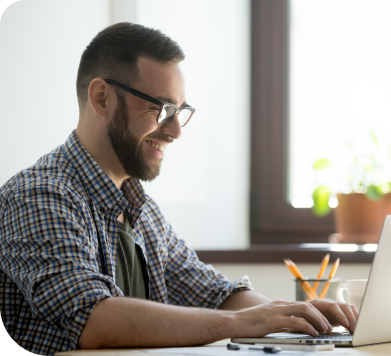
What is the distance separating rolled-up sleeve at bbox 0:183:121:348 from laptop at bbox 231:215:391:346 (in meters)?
0.28

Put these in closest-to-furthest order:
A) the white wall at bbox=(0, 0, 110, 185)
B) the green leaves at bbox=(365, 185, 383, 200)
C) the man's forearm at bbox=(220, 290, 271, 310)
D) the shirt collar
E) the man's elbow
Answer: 1. the man's elbow
2. the shirt collar
3. the man's forearm at bbox=(220, 290, 271, 310)
4. the white wall at bbox=(0, 0, 110, 185)
5. the green leaves at bbox=(365, 185, 383, 200)

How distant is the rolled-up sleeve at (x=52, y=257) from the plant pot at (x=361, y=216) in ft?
4.08

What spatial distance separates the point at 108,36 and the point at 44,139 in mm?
428

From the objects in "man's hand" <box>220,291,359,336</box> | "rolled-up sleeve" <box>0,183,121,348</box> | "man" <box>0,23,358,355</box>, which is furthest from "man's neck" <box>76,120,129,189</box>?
"man's hand" <box>220,291,359,336</box>

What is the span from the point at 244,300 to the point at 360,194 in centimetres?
89


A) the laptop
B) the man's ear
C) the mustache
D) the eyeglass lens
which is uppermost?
the man's ear

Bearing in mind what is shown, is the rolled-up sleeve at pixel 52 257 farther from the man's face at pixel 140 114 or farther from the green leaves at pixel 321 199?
the green leaves at pixel 321 199

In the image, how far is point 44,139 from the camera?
1614 mm

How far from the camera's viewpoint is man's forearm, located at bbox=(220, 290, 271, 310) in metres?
1.31

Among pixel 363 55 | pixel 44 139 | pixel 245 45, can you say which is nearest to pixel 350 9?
pixel 363 55

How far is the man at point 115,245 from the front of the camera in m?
0.90

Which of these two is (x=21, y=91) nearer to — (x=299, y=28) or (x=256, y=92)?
(x=256, y=92)

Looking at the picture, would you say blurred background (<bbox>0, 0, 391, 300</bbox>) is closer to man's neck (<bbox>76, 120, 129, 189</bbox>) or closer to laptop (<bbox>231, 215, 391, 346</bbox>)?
man's neck (<bbox>76, 120, 129, 189</bbox>)

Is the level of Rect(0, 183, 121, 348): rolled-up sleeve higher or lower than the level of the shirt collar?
lower
